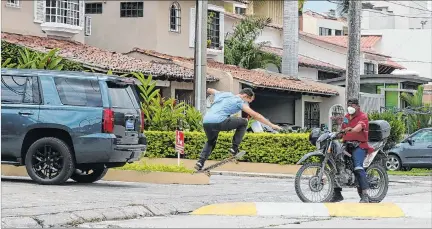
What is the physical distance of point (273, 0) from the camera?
55875 mm

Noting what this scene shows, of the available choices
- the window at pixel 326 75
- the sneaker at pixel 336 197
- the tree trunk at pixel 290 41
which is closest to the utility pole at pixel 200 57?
the sneaker at pixel 336 197

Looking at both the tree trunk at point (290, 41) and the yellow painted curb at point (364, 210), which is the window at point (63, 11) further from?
the yellow painted curb at point (364, 210)

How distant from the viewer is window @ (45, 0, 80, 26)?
33031mm

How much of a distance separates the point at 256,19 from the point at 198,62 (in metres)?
17.0

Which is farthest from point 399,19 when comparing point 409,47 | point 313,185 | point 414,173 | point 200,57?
point 313,185

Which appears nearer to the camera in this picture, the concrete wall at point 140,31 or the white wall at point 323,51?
the concrete wall at point 140,31

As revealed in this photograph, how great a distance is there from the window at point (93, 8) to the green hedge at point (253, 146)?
13909 mm

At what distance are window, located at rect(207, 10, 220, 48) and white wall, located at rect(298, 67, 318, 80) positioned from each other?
7531mm

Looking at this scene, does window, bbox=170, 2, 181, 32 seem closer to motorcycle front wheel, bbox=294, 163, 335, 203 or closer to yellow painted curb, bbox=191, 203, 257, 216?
motorcycle front wheel, bbox=294, 163, 335, 203

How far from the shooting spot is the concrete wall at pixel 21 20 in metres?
31.0

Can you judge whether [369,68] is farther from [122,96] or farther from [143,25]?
[122,96]

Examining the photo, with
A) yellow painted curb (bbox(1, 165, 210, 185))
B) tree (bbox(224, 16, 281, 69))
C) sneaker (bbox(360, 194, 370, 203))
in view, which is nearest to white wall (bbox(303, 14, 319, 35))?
tree (bbox(224, 16, 281, 69))

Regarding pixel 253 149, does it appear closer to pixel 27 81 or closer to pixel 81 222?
pixel 27 81

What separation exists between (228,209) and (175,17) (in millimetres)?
26036
